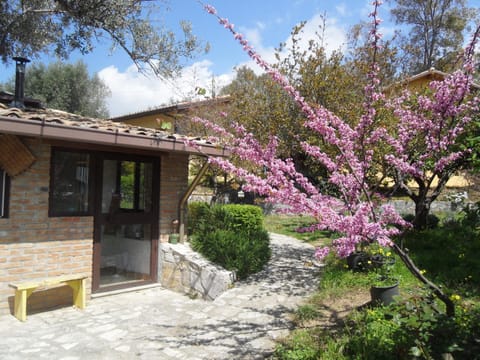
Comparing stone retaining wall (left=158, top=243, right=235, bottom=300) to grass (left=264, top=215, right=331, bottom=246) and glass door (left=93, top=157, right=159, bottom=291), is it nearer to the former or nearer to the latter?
glass door (left=93, top=157, right=159, bottom=291)

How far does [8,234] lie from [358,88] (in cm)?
686

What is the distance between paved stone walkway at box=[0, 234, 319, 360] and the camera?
4.30 m

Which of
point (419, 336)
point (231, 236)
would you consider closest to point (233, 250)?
point (231, 236)

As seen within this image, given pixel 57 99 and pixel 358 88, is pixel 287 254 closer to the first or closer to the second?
pixel 358 88

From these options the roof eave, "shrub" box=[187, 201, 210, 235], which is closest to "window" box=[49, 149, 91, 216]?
the roof eave

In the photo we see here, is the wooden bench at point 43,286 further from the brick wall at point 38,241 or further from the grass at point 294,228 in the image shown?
the grass at point 294,228

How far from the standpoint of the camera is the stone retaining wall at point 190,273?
21.2 feet

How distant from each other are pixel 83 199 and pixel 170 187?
1708 mm

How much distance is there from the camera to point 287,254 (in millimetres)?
8898

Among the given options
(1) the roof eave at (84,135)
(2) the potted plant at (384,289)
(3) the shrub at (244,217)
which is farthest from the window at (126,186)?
(2) the potted plant at (384,289)

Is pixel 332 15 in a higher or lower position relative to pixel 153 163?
higher

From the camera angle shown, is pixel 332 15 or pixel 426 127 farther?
pixel 332 15

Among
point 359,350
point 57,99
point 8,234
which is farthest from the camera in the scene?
Result: point 57,99

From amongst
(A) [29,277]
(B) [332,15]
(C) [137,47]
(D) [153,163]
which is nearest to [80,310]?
(A) [29,277]
